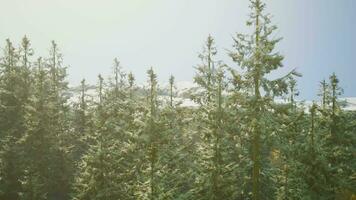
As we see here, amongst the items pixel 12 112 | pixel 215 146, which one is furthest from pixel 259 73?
pixel 12 112

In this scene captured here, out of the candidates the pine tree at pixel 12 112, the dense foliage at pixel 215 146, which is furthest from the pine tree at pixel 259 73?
the pine tree at pixel 12 112

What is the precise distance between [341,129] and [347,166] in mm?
2514

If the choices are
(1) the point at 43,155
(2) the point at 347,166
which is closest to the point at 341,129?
(2) the point at 347,166

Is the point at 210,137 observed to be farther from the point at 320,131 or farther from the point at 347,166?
the point at 347,166

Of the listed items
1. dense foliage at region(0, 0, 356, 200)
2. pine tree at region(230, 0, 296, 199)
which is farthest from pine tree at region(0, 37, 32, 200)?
pine tree at region(230, 0, 296, 199)

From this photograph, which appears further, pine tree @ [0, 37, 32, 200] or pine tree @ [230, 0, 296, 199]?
pine tree @ [0, 37, 32, 200]

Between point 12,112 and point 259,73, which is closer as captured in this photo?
point 259,73

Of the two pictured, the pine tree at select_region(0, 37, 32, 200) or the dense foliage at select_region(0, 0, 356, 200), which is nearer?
the dense foliage at select_region(0, 0, 356, 200)

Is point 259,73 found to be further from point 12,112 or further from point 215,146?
point 12,112

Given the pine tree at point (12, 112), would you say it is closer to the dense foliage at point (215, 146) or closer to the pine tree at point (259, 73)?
the dense foliage at point (215, 146)

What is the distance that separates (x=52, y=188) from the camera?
34938 mm

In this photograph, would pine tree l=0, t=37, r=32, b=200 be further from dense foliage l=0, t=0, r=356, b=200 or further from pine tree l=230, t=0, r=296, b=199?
pine tree l=230, t=0, r=296, b=199

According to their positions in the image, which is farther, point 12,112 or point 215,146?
point 12,112

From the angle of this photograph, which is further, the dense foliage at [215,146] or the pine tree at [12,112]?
the pine tree at [12,112]
